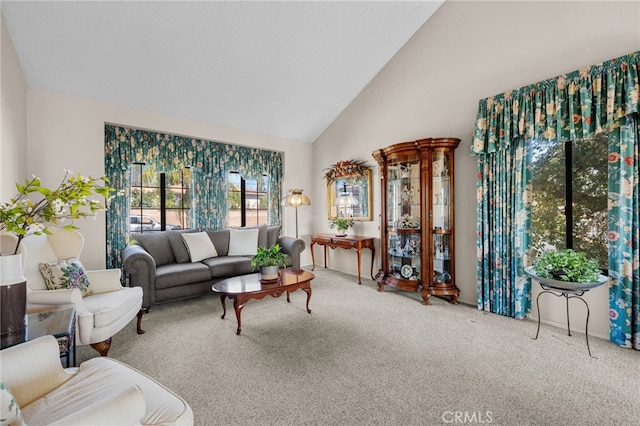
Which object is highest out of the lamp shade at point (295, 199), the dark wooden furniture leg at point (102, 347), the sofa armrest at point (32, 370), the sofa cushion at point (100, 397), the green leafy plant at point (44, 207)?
the lamp shade at point (295, 199)

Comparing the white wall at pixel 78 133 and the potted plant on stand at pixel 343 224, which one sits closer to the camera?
the white wall at pixel 78 133

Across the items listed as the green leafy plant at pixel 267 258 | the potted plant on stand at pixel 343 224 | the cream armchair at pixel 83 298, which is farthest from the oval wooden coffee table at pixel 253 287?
the potted plant on stand at pixel 343 224

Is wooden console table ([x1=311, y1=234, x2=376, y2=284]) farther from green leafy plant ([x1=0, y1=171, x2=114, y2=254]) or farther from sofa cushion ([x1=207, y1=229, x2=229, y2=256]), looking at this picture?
green leafy plant ([x1=0, y1=171, x2=114, y2=254])

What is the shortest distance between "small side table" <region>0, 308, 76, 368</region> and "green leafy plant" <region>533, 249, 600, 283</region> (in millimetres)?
3448

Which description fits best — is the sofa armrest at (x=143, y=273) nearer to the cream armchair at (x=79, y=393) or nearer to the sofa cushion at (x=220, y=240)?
the sofa cushion at (x=220, y=240)

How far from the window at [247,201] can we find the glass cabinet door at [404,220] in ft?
8.53

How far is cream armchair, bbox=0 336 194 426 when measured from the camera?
96 centimetres

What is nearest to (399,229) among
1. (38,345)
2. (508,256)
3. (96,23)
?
(508,256)

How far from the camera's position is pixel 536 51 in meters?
2.96

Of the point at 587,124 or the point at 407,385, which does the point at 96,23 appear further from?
the point at 587,124

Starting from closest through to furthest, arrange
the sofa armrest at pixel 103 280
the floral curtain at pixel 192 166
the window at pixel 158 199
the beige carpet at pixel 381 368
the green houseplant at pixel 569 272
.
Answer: the beige carpet at pixel 381 368, the green houseplant at pixel 569 272, the sofa armrest at pixel 103 280, the floral curtain at pixel 192 166, the window at pixel 158 199

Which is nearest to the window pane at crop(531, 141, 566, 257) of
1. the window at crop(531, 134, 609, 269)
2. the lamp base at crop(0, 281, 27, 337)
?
the window at crop(531, 134, 609, 269)

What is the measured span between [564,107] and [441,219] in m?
1.64

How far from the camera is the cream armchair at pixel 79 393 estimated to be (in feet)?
3.15
